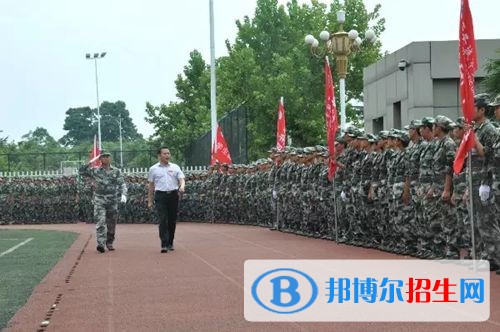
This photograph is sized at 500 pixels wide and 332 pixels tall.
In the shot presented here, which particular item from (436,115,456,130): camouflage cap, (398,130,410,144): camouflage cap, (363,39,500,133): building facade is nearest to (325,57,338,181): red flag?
(398,130,410,144): camouflage cap

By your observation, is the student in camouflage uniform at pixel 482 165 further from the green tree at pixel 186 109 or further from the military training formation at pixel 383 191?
the green tree at pixel 186 109

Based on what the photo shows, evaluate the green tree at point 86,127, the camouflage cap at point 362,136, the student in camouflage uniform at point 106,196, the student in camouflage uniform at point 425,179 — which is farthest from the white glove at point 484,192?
the green tree at point 86,127

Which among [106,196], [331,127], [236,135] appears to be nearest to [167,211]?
[106,196]

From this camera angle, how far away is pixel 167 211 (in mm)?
15781

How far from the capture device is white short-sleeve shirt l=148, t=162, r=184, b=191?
51.8 ft

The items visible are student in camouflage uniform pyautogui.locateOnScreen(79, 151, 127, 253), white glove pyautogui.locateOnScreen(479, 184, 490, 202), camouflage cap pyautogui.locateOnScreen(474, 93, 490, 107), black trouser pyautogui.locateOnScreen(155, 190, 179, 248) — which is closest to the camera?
white glove pyautogui.locateOnScreen(479, 184, 490, 202)

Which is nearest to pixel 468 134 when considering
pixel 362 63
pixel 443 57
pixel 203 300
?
pixel 203 300

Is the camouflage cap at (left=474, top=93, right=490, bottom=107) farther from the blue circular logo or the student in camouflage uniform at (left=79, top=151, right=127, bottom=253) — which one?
the student in camouflage uniform at (left=79, top=151, right=127, bottom=253)

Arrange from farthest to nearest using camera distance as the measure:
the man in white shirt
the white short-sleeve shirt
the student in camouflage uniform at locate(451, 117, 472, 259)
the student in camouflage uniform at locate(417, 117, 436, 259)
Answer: the white short-sleeve shirt, the man in white shirt, the student in camouflage uniform at locate(417, 117, 436, 259), the student in camouflage uniform at locate(451, 117, 472, 259)

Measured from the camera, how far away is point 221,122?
34.7m

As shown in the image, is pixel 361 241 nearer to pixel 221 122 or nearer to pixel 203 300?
pixel 203 300

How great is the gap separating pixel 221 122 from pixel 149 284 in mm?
24497

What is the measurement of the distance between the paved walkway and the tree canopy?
86.7ft

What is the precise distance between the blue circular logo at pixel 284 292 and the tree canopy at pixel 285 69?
104 ft
